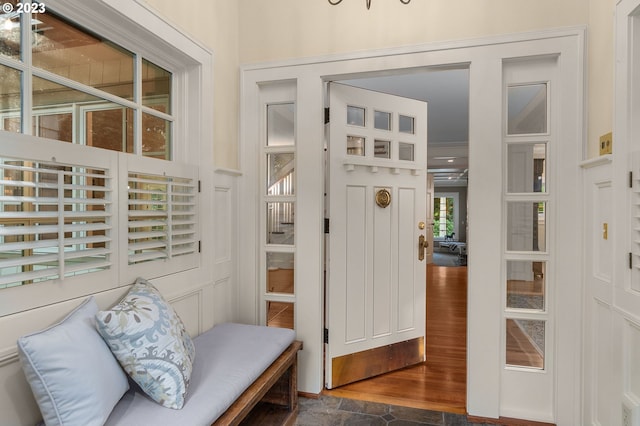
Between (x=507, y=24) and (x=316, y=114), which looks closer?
(x=507, y=24)

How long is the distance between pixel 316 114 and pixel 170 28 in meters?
0.95

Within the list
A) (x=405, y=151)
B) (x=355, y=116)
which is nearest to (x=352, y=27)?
(x=355, y=116)

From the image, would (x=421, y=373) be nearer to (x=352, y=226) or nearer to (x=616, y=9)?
(x=352, y=226)

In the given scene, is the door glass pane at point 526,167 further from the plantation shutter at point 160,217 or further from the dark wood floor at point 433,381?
the plantation shutter at point 160,217

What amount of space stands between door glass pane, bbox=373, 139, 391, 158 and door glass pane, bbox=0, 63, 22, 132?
2.01m

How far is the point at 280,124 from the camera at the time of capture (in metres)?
2.50

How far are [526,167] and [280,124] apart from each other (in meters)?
1.59

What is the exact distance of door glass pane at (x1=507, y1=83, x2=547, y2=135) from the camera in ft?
6.76

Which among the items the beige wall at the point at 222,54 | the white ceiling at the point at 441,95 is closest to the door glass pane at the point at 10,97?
the beige wall at the point at 222,54

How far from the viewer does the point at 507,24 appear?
6.66 feet

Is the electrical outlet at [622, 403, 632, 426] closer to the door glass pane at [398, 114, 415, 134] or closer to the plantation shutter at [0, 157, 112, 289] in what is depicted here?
the door glass pane at [398, 114, 415, 134]

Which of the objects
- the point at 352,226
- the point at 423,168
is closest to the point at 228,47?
the point at 352,226

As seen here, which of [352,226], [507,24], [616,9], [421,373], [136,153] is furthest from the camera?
[421,373]

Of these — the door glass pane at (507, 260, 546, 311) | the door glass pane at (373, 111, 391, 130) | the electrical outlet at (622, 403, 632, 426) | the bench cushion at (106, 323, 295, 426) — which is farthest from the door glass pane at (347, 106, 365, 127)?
the electrical outlet at (622, 403, 632, 426)
